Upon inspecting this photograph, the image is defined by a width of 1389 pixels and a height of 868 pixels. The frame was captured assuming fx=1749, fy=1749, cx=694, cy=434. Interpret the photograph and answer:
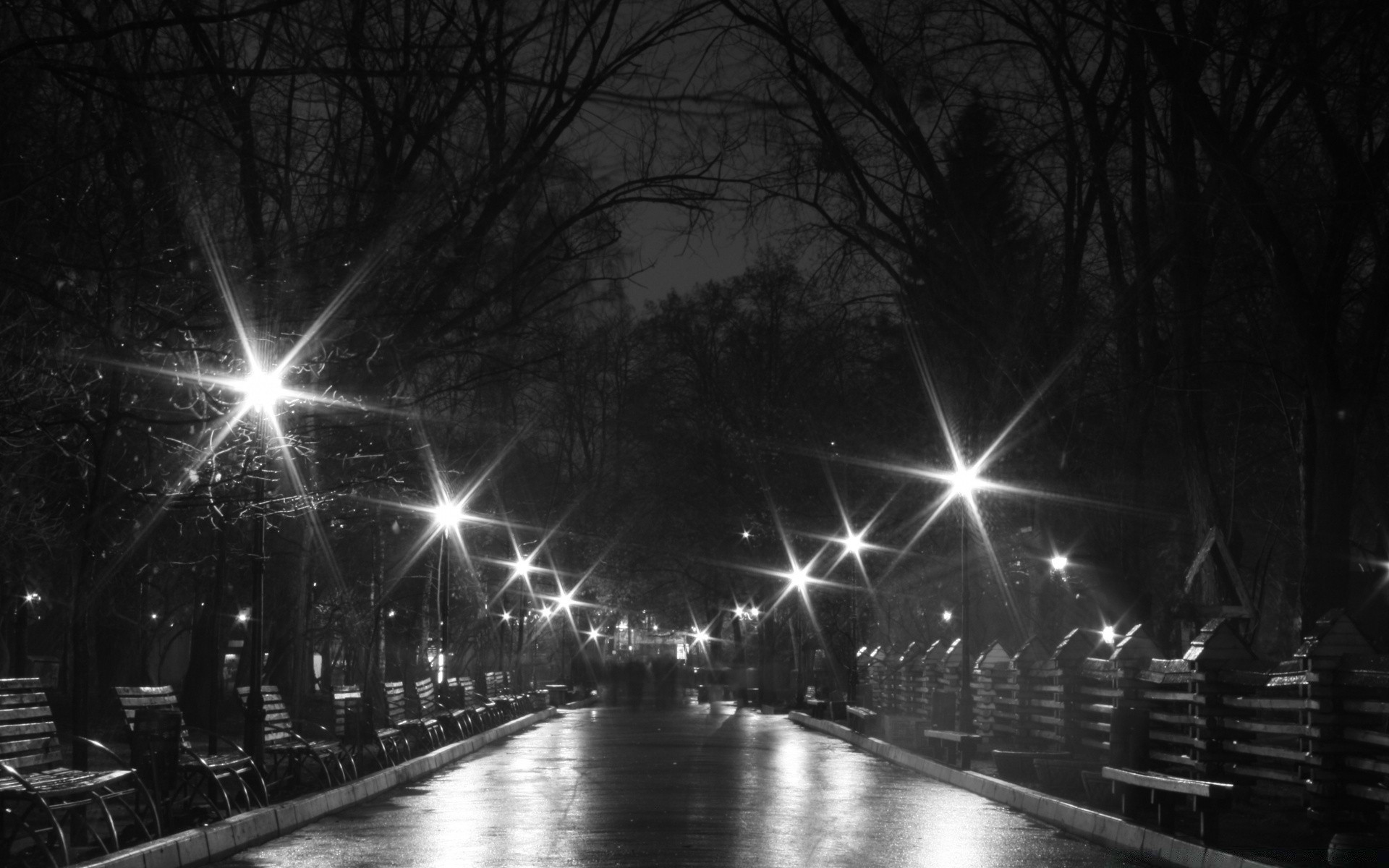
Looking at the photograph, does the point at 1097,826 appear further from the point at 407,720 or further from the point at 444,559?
the point at 444,559

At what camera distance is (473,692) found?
139 ft

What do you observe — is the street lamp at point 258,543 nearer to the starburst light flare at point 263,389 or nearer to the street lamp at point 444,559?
the starburst light flare at point 263,389

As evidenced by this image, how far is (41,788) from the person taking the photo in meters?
10.7

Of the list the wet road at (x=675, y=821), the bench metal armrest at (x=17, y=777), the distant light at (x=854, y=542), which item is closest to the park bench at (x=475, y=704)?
the wet road at (x=675, y=821)

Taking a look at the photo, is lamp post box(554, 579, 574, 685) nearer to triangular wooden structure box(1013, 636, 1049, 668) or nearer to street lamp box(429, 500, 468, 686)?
street lamp box(429, 500, 468, 686)

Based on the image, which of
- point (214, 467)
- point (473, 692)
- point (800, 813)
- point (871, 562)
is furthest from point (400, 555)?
point (214, 467)

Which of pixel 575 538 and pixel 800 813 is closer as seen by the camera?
pixel 800 813

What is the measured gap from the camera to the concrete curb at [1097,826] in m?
13.0

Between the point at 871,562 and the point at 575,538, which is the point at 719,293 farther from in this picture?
the point at 871,562

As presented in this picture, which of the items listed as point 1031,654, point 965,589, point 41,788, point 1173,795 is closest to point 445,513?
point 965,589

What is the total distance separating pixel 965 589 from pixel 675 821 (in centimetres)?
1371

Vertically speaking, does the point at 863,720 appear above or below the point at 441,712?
above

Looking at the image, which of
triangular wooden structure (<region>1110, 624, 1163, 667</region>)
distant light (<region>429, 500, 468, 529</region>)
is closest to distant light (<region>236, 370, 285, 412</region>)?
triangular wooden structure (<region>1110, 624, 1163, 667</region>)

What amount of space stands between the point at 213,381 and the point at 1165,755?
9.78 meters
